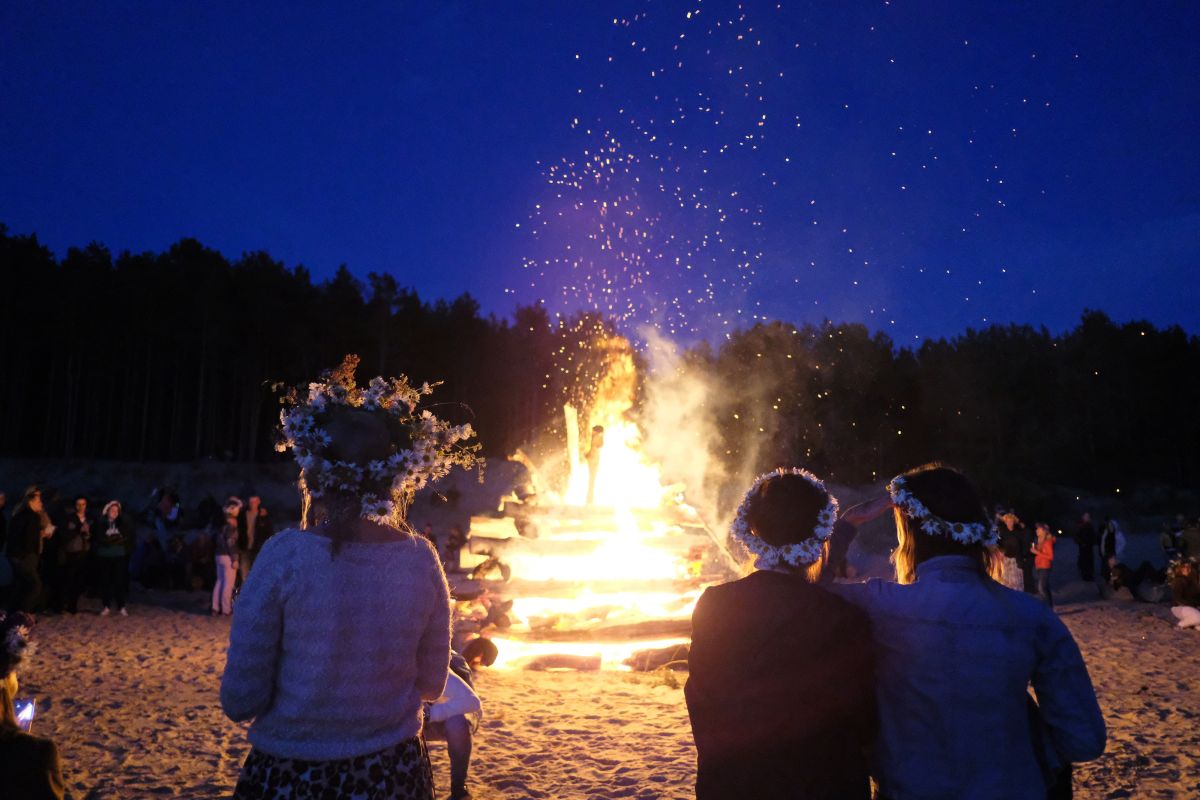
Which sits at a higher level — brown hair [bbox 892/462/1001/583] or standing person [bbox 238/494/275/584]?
brown hair [bbox 892/462/1001/583]

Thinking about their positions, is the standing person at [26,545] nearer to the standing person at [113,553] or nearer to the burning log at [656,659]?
the standing person at [113,553]

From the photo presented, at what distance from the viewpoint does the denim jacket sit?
90.1 inches

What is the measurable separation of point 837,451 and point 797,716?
123 feet

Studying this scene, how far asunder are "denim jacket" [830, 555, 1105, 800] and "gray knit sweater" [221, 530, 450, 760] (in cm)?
166

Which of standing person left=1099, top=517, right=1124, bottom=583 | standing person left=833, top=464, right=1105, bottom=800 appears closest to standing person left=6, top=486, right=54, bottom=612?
standing person left=833, top=464, right=1105, bottom=800

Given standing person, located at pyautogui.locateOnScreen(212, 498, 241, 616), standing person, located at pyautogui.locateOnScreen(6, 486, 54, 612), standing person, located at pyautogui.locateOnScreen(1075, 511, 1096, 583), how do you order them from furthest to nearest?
standing person, located at pyautogui.locateOnScreen(1075, 511, 1096, 583), standing person, located at pyautogui.locateOnScreen(212, 498, 241, 616), standing person, located at pyautogui.locateOnScreen(6, 486, 54, 612)

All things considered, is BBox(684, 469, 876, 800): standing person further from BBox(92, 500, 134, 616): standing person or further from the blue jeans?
the blue jeans

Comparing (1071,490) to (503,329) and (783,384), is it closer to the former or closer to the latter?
(783,384)

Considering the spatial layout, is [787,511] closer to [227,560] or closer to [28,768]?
[28,768]

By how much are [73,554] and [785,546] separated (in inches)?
515

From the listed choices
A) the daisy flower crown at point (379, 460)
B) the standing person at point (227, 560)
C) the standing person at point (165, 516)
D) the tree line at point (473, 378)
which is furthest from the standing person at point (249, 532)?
the tree line at point (473, 378)

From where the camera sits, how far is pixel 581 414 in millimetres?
16359

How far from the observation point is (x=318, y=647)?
2.37 metres

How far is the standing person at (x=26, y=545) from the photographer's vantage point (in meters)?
9.76
